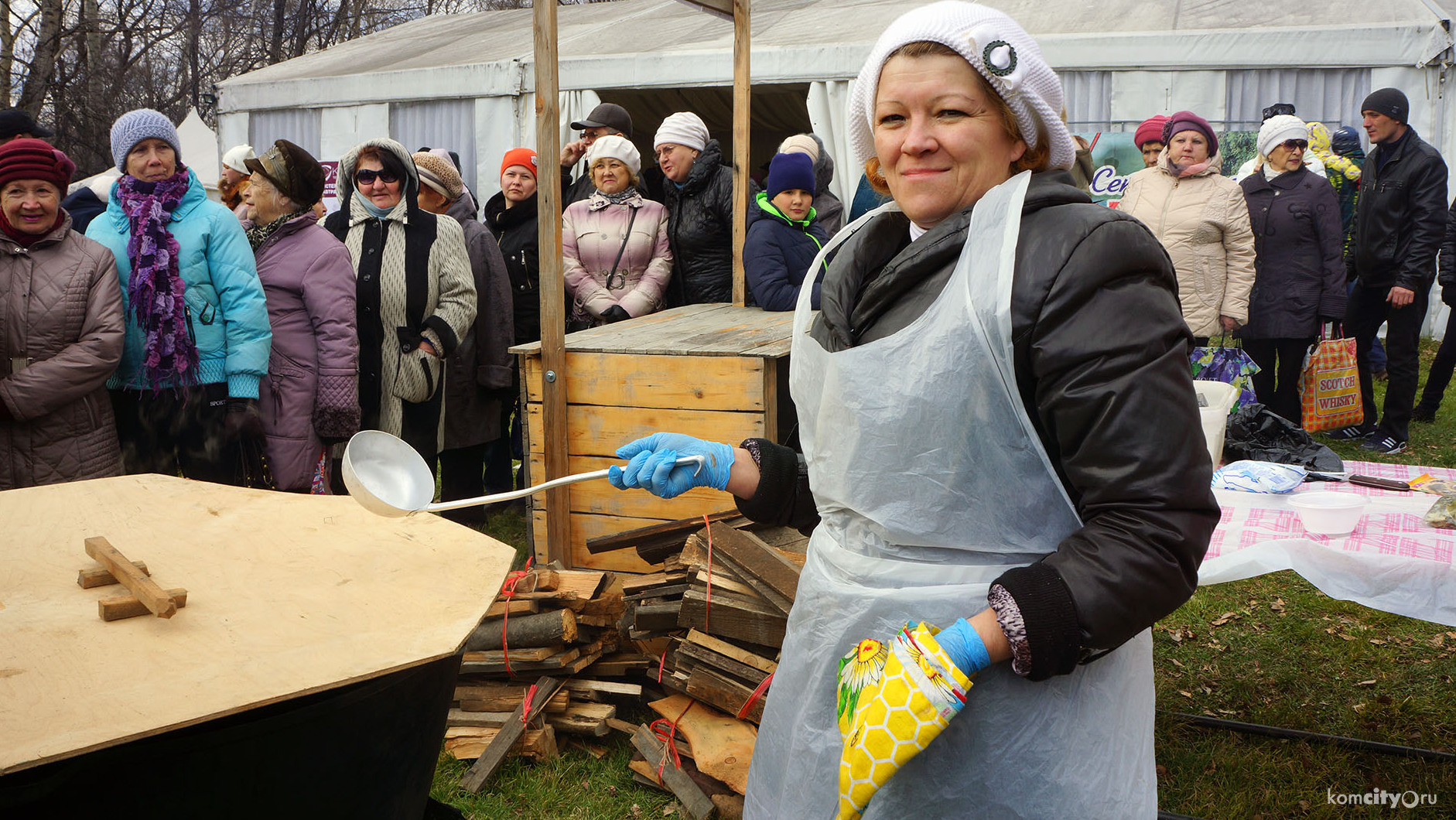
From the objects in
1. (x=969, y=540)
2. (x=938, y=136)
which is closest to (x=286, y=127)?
(x=938, y=136)

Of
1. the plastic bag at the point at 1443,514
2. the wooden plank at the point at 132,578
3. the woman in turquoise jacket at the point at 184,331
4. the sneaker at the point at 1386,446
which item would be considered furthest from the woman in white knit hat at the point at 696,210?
the sneaker at the point at 1386,446

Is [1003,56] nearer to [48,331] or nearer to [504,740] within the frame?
[504,740]

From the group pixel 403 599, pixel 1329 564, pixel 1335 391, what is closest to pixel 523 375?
pixel 403 599

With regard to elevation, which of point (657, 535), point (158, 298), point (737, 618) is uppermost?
point (158, 298)

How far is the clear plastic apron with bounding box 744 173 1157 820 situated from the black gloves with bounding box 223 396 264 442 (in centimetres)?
309

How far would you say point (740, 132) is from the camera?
5.16 meters

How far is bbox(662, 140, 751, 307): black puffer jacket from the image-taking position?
5.32 m

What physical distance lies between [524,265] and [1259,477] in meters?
3.81

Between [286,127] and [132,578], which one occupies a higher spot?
[286,127]

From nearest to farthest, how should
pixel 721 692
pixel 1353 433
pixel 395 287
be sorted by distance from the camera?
pixel 721 692, pixel 395 287, pixel 1353 433

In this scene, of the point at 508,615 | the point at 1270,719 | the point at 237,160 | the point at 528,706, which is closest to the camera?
the point at 528,706

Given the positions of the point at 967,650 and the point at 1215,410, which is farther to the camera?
the point at 1215,410

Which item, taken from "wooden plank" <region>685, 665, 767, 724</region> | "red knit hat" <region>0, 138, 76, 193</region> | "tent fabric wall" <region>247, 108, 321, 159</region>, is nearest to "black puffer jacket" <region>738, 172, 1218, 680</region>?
"wooden plank" <region>685, 665, 767, 724</region>

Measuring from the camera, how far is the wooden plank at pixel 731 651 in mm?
3082
